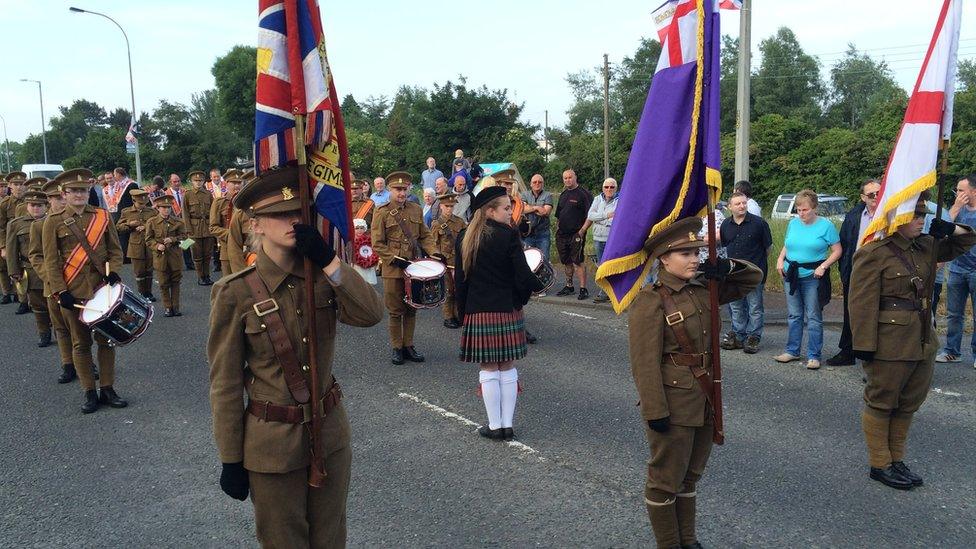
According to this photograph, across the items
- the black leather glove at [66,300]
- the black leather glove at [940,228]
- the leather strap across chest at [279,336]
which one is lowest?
the black leather glove at [66,300]

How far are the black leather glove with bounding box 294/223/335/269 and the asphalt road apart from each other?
228 cm

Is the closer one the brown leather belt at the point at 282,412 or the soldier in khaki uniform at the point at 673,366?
the brown leather belt at the point at 282,412

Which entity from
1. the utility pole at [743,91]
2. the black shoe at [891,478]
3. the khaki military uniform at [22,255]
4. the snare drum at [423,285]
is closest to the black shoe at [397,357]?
the snare drum at [423,285]

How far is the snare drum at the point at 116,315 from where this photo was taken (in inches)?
283

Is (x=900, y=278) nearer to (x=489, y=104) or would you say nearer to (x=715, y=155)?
(x=715, y=155)

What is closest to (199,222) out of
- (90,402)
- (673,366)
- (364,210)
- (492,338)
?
(364,210)

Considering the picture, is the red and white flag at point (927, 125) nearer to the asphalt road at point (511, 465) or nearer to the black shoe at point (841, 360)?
the asphalt road at point (511, 465)

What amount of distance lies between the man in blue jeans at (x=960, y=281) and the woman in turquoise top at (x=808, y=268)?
133 cm

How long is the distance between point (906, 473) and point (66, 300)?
7.24m

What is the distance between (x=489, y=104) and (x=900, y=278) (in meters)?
36.9

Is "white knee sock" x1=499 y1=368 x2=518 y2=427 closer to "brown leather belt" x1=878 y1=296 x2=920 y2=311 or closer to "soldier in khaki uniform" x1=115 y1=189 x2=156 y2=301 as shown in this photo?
"brown leather belt" x1=878 y1=296 x2=920 y2=311

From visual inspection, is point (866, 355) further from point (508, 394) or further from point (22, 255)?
point (22, 255)

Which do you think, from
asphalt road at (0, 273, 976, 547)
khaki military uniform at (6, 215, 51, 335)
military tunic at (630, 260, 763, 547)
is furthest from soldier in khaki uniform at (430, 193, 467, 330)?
military tunic at (630, 260, 763, 547)

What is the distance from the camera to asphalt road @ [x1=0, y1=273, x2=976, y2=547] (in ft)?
15.6
